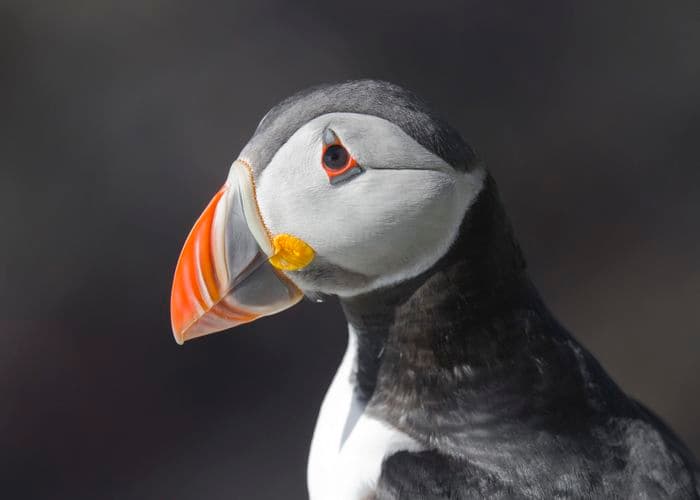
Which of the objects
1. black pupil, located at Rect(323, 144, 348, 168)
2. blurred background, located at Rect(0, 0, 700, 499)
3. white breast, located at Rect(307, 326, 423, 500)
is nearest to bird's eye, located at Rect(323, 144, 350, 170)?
black pupil, located at Rect(323, 144, 348, 168)

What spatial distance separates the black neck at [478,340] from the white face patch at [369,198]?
53 mm

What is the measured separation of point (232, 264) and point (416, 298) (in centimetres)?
31

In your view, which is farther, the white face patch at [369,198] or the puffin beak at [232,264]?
the puffin beak at [232,264]

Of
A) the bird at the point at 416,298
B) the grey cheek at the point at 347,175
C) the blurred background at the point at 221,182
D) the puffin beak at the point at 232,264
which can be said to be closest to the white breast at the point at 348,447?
the bird at the point at 416,298

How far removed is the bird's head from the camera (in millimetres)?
1505

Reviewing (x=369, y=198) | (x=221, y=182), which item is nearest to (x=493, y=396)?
(x=369, y=198)

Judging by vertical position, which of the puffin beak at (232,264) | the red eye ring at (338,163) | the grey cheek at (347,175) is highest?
the red eye ring at (338,163)

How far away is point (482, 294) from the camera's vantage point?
1626 millimetres

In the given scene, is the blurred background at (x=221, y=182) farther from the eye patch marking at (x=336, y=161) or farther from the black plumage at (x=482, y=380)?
the eye patch marking at (x=336, y=161)

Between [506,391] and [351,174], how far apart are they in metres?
0.47

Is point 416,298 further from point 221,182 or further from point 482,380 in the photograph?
point 221,182

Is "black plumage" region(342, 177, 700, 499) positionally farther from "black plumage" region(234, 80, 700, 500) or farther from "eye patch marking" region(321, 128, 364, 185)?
"eye patch marking" region(321, 128, 364, 185)

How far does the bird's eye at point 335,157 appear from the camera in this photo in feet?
4.94

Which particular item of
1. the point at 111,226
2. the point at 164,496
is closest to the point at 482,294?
the point at 164,496
